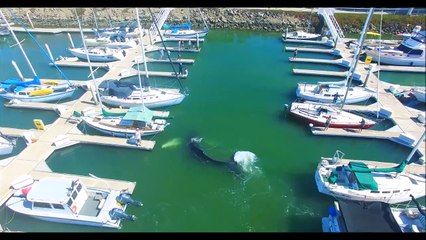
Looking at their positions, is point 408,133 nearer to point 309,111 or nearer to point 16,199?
point 309,111

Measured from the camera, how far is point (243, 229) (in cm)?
1231

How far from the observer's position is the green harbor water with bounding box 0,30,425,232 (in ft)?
42.0

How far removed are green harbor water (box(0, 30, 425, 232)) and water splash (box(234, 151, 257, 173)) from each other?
12 centimetres

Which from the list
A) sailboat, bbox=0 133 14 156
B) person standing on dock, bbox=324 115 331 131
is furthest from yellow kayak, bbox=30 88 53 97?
person standing on dock, bbox=324 115 331 131

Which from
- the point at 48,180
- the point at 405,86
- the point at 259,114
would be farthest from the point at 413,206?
the point at 48,180

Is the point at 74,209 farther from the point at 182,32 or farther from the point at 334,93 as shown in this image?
the point at 182,32

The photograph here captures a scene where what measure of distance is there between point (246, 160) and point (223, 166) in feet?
4.64

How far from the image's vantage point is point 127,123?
17.5 meters

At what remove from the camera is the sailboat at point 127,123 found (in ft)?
56.7

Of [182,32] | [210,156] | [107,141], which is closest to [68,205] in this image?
[107,141]

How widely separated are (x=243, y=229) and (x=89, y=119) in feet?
38.4

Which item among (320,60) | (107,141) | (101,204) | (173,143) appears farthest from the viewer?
(320,60)

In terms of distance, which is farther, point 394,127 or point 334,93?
point 334,93

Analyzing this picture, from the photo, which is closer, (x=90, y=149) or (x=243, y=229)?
(x=243, y=229)
